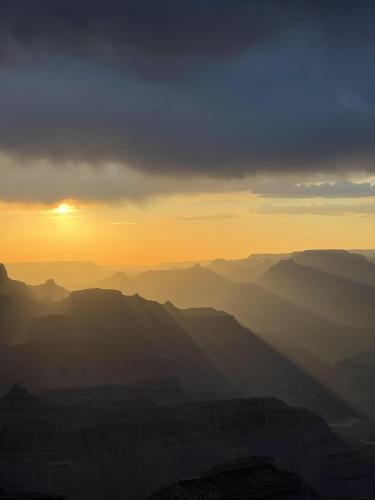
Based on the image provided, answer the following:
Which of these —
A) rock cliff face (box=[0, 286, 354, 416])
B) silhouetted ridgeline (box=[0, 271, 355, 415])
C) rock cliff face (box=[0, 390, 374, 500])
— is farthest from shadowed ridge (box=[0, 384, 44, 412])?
rock cliff face (box=[0, 286, 354, 416])

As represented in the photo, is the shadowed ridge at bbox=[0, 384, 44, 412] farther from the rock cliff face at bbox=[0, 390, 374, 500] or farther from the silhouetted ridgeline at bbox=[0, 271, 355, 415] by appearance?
the silhouetted ridgeline at bbox=[0, 271, 355, 415]

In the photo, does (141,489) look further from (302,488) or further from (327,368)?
(327,368)

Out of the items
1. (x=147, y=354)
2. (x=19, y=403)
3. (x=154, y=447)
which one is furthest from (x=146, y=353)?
(x=154, y=447)

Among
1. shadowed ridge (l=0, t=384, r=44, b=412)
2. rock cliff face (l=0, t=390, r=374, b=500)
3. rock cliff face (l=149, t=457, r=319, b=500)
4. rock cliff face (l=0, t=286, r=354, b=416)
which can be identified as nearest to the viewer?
rock cliff face (l=149, t=457, r=319, b=500)

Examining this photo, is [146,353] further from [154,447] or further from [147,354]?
[154,447]

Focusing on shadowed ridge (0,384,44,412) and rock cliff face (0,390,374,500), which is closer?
rock cliff face (0,390,374,500)

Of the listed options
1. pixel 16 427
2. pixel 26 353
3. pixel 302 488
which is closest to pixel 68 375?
pixel 26 353

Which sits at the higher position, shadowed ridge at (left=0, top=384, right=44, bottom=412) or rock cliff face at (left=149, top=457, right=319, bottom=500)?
shadowed ridge at (left=0, top=384, right=44, bottom=412)
